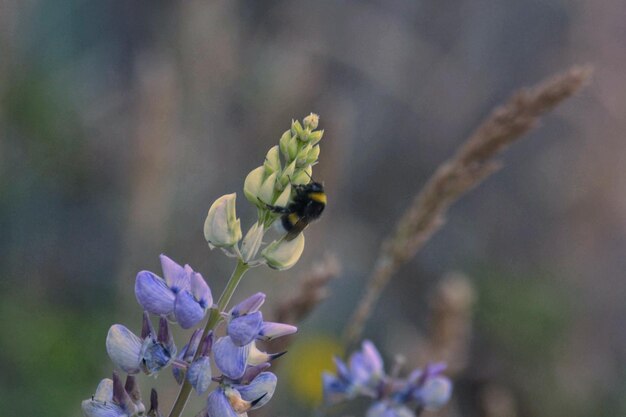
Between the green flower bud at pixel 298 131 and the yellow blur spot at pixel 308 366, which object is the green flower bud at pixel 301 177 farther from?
the yellow blur spot at pixel 308 366

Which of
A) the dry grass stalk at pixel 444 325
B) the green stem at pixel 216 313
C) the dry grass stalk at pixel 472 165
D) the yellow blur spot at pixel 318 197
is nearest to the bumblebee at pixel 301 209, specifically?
the yellow blur spot at pixel 318 197

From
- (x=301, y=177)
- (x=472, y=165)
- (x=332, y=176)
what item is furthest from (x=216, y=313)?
(x=332, y=176)

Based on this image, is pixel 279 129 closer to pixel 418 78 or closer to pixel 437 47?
pixel 418 78

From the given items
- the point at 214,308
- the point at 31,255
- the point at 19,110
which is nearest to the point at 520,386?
the point at 31,255

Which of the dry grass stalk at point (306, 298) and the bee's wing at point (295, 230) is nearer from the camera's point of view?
the bee's wing at point (295, 230)

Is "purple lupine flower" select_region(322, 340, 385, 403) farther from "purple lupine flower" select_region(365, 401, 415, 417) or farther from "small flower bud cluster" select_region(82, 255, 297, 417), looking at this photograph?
"small flower bud cluster" select_region(82, 255, 297, 417)

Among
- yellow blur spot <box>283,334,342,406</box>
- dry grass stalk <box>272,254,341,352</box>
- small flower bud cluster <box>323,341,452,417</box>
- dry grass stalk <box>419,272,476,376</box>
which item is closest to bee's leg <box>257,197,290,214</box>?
small flower bud cluster <box>323,341,452,417</box>

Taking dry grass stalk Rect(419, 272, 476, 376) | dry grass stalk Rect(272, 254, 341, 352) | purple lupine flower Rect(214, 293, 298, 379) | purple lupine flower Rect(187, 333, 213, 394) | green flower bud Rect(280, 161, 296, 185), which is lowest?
purple lupine flower Rect(187, 333, 213, 394)
